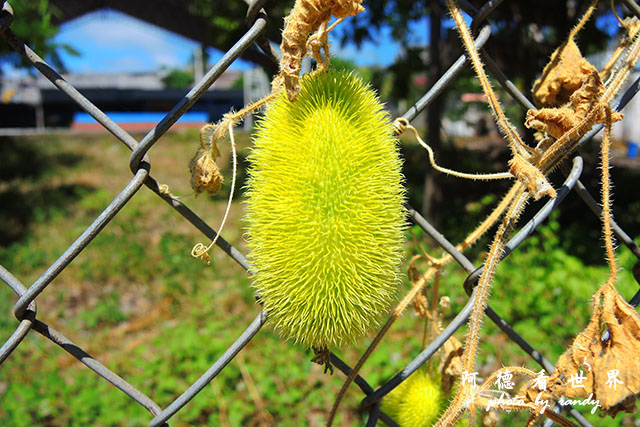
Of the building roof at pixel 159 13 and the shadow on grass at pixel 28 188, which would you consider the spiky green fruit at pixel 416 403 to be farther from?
the shadow on grass at pixel 28 188

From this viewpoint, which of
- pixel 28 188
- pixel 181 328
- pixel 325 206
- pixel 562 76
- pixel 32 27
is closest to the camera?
pixel 325 206

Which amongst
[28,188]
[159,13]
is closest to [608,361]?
[159,13]

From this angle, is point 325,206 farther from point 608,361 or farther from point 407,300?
point 608,361

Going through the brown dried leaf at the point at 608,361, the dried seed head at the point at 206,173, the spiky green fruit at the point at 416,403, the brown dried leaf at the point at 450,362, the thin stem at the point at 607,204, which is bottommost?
the spiky green fruit at the point at 416,403

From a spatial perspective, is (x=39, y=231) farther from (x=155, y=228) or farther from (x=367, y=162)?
(x=367, y=162)

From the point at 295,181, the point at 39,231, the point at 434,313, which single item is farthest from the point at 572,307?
the point at 39,231

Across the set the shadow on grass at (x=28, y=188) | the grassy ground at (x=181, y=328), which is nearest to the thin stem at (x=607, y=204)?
the grassy ground at (x=181, y=328)

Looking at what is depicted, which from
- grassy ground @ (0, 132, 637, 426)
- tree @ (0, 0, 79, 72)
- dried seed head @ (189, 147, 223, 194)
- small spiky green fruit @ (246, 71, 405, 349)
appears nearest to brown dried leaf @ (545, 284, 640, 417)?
small spiky green fruit @ (246, 71, 405, 349)

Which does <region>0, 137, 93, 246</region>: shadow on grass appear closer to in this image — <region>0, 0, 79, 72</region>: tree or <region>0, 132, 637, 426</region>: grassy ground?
<region>0, 132, 637, 426</region>: grassy ground
